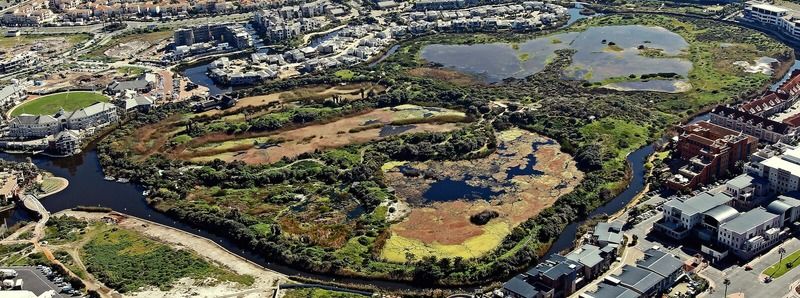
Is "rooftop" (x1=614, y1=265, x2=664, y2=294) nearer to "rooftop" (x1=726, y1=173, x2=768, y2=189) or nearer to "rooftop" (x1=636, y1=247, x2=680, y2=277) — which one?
"rooftop" (x1=636, y1=247, x2=680, y2=277)

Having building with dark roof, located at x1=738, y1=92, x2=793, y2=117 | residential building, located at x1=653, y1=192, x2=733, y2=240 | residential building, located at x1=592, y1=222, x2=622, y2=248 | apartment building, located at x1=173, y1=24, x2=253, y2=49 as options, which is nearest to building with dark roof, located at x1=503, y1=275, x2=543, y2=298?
residential building, located at x1=592, y1=222, x2=622, y2=248

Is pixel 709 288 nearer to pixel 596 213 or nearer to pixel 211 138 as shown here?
pixel 596 213

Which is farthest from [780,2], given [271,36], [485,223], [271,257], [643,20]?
[271,257]

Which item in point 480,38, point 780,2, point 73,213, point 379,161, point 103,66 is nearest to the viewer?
point 73,213

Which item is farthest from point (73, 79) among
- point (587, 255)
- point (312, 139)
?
point (587, 255)

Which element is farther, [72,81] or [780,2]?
[780,2]

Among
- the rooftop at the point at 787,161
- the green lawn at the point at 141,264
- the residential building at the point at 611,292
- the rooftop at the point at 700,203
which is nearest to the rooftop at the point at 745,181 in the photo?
the rooftop at the point at 787,161

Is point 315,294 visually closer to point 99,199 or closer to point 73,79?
point 99,199
